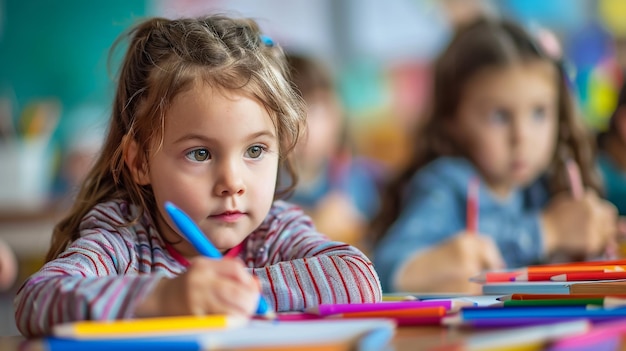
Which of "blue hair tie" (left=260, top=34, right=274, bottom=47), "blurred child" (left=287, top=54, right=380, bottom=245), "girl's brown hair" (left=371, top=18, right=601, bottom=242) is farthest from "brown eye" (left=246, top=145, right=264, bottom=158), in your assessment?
"blurred child" (left=287, top=54, right=380, bottom=245)

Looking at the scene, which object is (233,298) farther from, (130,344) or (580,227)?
(580,227)

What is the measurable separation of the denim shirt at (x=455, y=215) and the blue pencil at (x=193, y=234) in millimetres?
735

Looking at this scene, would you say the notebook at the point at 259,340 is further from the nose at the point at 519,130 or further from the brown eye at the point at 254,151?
the nose at the point at 519,130

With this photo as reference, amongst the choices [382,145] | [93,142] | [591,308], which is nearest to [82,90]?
[93,142]

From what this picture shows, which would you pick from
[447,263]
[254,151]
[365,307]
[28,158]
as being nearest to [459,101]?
[447,263]

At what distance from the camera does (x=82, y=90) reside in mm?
3318

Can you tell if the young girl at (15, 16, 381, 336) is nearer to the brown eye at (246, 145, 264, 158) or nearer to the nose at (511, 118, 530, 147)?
the brown eye at (246, 145, 264, 158)

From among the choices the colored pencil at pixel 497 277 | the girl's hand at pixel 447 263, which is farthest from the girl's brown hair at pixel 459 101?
the colored pencil at pixel 497 277

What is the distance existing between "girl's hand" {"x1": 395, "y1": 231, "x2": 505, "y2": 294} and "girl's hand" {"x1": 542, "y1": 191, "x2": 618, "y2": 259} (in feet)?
0.52

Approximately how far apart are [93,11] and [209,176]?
2755mm

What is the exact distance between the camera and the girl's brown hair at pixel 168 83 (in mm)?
753

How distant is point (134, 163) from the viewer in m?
0.80

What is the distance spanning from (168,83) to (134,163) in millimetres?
88

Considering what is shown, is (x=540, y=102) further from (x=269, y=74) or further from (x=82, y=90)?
(x=82, y=90)
